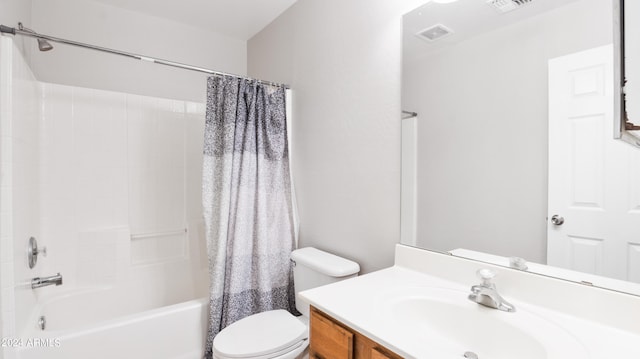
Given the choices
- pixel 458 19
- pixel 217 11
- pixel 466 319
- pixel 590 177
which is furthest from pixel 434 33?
pixel 217 11

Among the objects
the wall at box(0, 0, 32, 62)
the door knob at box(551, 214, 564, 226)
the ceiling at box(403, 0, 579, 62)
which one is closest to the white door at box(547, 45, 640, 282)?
the door knob at box(551, 214, 564, 226)

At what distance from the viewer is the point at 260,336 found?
55.1 inches

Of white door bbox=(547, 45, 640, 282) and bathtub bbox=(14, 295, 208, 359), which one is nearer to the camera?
white door bbox=(547, 45, 640, 282)

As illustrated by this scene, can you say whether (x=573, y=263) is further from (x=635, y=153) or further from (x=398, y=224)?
(x=398, y=224)

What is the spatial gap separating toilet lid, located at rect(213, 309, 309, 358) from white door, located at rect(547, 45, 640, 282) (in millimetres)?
1088

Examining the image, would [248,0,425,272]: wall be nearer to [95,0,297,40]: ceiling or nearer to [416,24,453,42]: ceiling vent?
[416,24,453,42]: ceiling vent

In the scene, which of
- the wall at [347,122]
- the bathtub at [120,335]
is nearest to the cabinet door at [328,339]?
the wall at [347,122]

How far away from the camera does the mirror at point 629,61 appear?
1.35 ft

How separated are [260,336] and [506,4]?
1.66 meters

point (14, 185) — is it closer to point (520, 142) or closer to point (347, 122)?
point (347, 122)

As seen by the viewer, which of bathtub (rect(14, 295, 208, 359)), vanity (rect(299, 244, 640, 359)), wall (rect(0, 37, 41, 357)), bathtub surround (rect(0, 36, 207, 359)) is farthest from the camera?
bathtub surround (rect(0, 36, 207, 359))

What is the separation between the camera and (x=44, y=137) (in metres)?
1.89

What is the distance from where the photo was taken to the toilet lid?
1287 mm

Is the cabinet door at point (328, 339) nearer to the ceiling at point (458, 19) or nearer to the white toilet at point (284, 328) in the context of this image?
the white toilet at point (284, 328)
